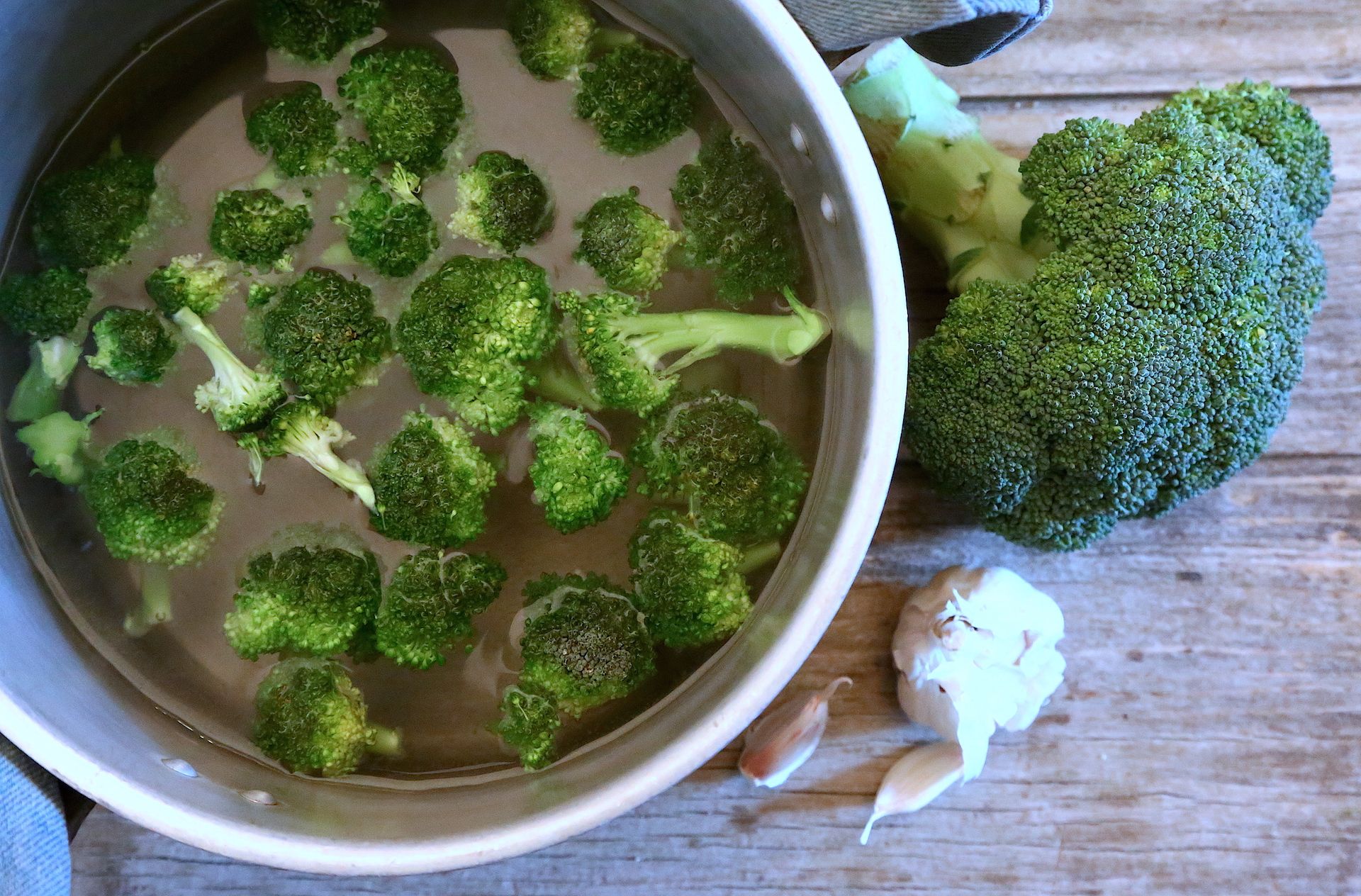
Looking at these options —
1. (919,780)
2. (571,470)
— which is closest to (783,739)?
(919,780)

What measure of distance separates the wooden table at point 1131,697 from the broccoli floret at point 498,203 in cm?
43

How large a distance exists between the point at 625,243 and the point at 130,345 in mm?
485

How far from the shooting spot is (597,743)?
3.19 ft

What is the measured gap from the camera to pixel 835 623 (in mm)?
1098

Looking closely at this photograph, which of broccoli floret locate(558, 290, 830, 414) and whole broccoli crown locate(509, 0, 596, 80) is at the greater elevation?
whole broccoli crown locate(509, 0, 596, 80)

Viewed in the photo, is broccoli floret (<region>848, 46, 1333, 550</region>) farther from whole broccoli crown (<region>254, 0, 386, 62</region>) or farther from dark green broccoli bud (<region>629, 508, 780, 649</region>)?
whole broccoli crown (<region>254, 0, 386, 62</region>)

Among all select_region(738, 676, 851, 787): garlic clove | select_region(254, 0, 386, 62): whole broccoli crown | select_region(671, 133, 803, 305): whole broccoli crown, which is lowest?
select_region(738, 676, 851, 787): garlic clove

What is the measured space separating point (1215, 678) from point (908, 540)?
1.31 feet

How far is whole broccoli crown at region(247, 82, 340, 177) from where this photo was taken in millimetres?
942

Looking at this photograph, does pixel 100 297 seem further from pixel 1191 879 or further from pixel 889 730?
pixel 1191 879

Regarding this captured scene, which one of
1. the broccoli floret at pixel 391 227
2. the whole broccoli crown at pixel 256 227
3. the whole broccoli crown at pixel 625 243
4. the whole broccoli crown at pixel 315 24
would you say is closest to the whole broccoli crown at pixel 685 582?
the whole broccoli crown at pixel 625 243

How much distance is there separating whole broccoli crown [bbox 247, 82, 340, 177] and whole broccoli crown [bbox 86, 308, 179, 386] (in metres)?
0.20

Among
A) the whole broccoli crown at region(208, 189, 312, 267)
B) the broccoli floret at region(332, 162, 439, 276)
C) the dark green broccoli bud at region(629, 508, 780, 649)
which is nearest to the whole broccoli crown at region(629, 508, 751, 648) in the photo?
the dark green broccoli bud at region(629, 508, 780, 649)

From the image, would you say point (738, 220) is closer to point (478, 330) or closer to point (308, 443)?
point (478, 330)
